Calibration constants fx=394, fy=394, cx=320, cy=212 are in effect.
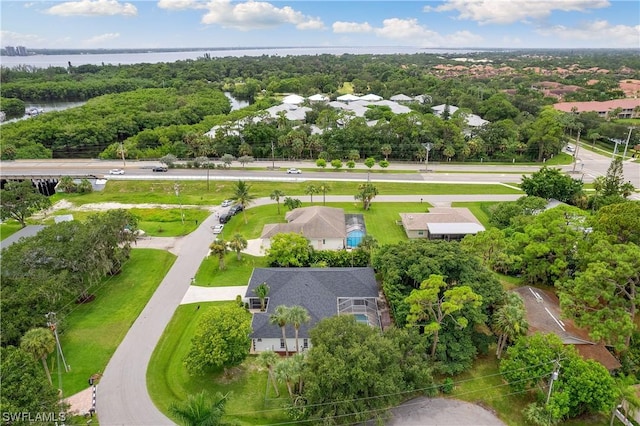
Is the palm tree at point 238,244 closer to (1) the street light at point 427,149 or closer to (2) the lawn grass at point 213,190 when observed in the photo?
(2) the lawn grass at point 213,190

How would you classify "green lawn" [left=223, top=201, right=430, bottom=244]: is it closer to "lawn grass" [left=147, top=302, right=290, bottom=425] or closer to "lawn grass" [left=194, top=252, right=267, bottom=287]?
"lawn grass" [left=194, top=252, right=267, bottom=287]

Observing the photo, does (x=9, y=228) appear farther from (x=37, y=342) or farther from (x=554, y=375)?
(x=554, y=375)

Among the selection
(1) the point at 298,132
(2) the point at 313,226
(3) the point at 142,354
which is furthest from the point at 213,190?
(3) the point at 142,354

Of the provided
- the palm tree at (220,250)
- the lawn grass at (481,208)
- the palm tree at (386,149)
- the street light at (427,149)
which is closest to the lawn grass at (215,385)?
the palm tree at (220,250)

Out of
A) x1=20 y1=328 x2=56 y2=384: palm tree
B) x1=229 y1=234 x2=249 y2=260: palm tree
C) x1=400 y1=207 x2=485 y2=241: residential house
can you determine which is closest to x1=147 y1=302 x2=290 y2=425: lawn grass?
x1=20 y1=328 x2=56 y2=384: palm tree

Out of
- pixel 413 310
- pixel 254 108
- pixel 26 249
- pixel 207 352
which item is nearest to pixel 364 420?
pixel 413 310
